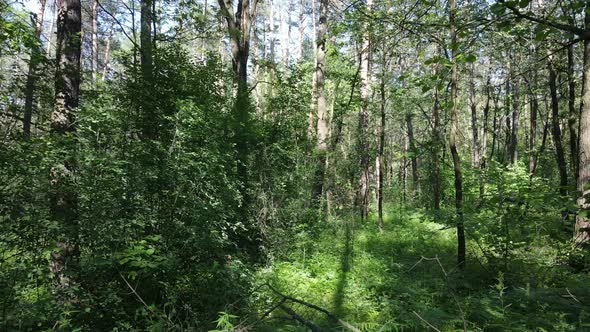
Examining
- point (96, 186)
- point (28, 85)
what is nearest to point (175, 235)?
point (96, 186)

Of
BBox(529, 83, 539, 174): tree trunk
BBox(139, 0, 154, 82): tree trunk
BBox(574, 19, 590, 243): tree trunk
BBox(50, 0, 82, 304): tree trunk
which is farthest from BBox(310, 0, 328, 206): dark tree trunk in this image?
BBox(529, 83, 539, 174): tree trunk

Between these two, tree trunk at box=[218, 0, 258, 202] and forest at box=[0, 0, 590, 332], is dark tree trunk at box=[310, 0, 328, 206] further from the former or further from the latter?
tree trunk at box=[218, 0, 258, 202]

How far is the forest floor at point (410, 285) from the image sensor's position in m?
3.22

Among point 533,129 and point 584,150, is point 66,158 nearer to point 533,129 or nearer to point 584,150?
point 584,150

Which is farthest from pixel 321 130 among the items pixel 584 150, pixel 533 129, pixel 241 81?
pixel 533 129

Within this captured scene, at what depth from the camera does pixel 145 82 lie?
19.9ft

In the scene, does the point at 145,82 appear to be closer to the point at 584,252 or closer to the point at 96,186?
the point at 96,186

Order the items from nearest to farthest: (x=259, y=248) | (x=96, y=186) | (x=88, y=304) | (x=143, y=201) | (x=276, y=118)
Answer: (x=88, y=304) < (x=96, y=186) < (x=143, y=201) < (x=259, y=248) < (x=276, y=118)

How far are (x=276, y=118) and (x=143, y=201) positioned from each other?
6.22 m

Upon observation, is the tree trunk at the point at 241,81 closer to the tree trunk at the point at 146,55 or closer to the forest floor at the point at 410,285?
the tree trunk at the point at 146,55

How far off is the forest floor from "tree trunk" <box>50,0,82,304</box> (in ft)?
8.19

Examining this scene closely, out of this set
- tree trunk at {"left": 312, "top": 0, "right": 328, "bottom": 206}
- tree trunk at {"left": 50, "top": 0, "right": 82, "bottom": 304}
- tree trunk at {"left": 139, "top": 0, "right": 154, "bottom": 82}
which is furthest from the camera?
tree trunk at {"left": 312, "top": 0, "right": 328, "bottom": 206}

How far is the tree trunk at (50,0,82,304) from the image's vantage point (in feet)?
13.1

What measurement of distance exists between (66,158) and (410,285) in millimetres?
5844
